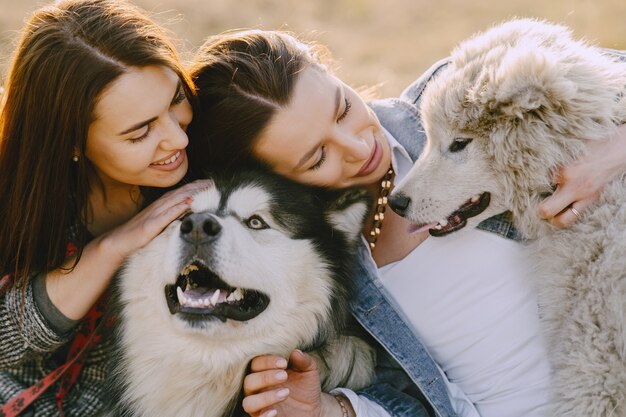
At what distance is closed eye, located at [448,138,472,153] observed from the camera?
95.0 inches

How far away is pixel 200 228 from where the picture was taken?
2.14 metres

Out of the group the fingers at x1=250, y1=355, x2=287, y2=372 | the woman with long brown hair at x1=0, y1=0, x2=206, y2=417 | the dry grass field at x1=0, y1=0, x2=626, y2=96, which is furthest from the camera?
the dry grass field at x1=0, y1=0, x2=626, y2=96

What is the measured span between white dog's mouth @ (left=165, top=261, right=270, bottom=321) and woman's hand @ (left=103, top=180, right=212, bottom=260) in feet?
0.76

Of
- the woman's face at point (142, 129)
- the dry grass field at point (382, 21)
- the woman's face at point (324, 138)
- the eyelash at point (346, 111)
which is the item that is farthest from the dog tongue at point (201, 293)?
the dry grass field at point (382, 21)

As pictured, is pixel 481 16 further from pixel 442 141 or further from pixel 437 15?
pixel 442 141

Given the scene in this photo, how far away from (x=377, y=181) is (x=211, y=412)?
1.21m

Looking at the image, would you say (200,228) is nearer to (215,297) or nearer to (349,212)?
(215,297)

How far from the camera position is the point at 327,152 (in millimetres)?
2676

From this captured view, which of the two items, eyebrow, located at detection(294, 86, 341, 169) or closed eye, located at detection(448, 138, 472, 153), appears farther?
eyebrow, located at detection(294, 86, 341, 169)

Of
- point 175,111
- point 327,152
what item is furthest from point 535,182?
point 175,111

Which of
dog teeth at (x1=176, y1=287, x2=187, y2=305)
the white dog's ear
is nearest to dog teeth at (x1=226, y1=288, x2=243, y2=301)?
dog teeth at (x1=176, y1=287, x2=187, y2=305)

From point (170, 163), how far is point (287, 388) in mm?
994

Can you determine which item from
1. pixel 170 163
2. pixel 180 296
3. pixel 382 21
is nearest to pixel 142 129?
pixel 170 163

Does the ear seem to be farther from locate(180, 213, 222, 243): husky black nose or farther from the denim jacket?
locate(180, 213, 222, 243): husky black nose
